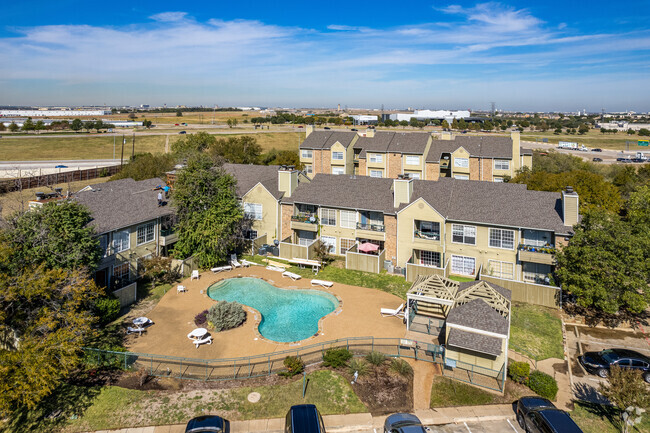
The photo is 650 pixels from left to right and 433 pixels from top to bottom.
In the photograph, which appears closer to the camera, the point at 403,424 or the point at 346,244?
the point at 403,424

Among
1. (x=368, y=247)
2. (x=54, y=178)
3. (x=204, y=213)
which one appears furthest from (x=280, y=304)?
(x=54, y=178)

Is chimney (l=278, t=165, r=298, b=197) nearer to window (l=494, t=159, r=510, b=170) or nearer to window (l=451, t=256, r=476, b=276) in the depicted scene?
window (l=451, t=256, r=476, b=276)

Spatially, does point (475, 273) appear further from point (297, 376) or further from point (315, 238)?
point (297, 376)

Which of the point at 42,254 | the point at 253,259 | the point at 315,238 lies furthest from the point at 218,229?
the point at 42,254

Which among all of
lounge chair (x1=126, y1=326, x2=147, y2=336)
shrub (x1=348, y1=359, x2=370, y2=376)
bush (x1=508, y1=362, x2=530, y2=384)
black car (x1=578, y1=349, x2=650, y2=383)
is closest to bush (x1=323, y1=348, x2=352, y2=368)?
shrub (x1=348, y1=359, x2=370, y2=376)

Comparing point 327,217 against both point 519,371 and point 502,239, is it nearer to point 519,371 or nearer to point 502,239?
point 502,239
